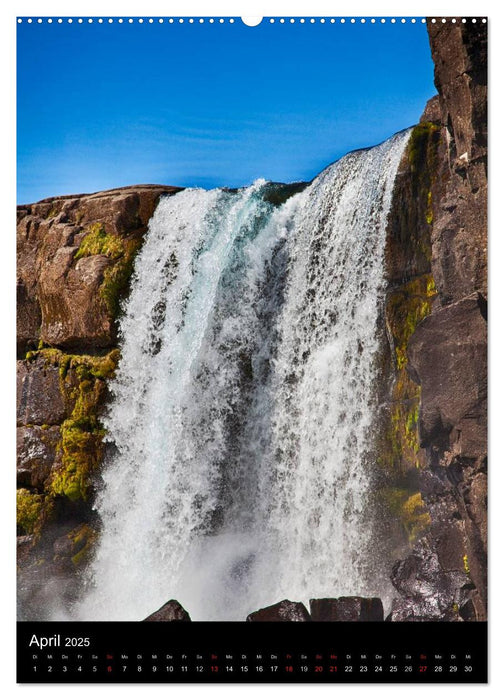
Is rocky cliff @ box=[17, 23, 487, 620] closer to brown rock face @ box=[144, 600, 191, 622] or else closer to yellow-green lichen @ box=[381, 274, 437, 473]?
yellow-green lichen @ box=[381, 274, 437, 473]

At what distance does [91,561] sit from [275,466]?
65.6 inches

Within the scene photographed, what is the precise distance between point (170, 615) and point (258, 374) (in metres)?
2.51

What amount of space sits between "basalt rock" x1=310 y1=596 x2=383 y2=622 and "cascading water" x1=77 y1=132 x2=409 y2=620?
499 mm

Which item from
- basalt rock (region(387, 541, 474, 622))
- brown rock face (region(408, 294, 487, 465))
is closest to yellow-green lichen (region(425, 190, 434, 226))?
brown rock face (region(408, 294, 487, 465))

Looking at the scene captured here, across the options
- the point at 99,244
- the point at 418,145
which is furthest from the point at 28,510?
the point at 418,145

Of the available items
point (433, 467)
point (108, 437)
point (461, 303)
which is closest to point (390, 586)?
point (433, 467)

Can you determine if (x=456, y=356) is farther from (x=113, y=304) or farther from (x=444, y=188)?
(x=113, y=304)

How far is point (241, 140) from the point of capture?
14.4ft

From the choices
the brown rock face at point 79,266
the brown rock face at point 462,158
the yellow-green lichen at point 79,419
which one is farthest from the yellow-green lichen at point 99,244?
the brown rock face at point 462,158

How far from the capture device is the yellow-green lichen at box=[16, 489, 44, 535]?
5.79 metres

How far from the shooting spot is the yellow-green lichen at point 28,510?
5.79 meters

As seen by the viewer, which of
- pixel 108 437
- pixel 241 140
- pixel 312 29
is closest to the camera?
pixel 312 29

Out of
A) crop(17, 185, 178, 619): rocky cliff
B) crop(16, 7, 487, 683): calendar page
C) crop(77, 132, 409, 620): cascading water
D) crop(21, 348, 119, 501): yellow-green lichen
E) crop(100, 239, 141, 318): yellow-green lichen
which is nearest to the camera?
crop(16, 7, 487, 683): calendar page

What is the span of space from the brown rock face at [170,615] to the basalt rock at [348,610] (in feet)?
2.26
